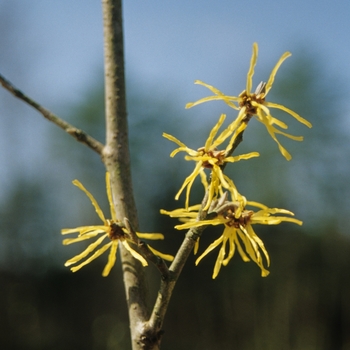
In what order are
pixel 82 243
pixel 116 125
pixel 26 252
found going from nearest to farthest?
pixel 116 125, pixel 82 243, pixel 26 252

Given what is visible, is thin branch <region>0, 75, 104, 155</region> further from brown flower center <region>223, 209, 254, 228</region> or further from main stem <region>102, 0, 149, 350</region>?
brown flower center <region>223, 209, 254, 228</region>

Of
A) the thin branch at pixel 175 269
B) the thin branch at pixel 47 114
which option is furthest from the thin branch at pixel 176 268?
the thin branch at pixel 47 114

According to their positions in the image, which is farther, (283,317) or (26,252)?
(26,252)

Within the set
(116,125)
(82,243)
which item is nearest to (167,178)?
(82,243)

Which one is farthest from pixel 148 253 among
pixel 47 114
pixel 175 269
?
pixel 47 114

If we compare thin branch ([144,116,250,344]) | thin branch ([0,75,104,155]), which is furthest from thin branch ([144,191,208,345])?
thin branch ([0,75,104,155])

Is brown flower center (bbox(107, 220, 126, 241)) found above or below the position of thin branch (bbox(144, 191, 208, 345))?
above

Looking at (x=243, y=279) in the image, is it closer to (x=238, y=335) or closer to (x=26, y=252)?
(x=238, y=335)

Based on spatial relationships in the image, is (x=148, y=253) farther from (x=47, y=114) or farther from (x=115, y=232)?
(x=47, y=114)
